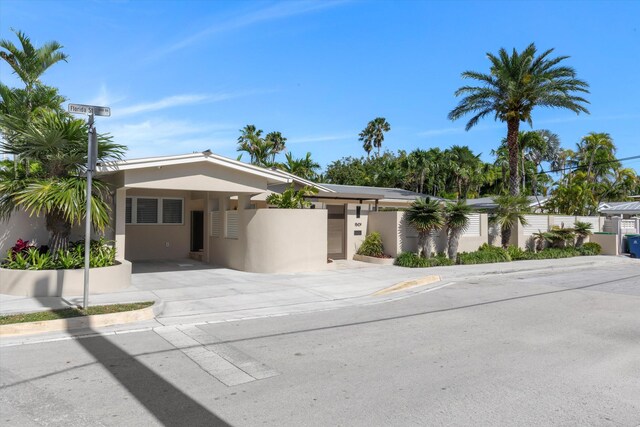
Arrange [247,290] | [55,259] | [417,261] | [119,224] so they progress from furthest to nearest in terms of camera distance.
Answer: [417,261] → [119,224] → [247,290] → [55,259]

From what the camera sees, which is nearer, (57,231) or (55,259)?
(55,259)

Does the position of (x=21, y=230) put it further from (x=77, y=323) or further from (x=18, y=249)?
(x=77, y=323)

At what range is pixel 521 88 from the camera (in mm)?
22531

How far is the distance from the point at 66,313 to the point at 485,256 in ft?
51.6

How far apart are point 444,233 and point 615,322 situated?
1049 centimetres

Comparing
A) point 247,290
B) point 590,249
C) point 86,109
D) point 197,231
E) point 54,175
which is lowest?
point 247,290

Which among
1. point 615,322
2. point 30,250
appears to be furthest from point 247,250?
point 615,322

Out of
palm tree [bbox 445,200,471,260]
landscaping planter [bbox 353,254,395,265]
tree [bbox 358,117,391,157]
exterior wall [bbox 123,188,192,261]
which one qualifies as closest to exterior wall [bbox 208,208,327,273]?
landscaping planter [bbox 353,254,395,265]

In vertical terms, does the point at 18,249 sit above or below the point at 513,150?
below

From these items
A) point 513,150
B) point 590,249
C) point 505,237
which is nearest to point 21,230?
point 505,237

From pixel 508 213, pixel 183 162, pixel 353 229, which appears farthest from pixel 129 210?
pixel 508 213

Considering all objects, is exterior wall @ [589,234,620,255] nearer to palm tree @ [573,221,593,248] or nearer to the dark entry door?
palm tree @ [573,221,593,248]

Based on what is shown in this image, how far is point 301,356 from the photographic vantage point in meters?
6.45

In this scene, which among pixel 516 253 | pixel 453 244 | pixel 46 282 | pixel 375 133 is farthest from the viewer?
pixel 375 133
